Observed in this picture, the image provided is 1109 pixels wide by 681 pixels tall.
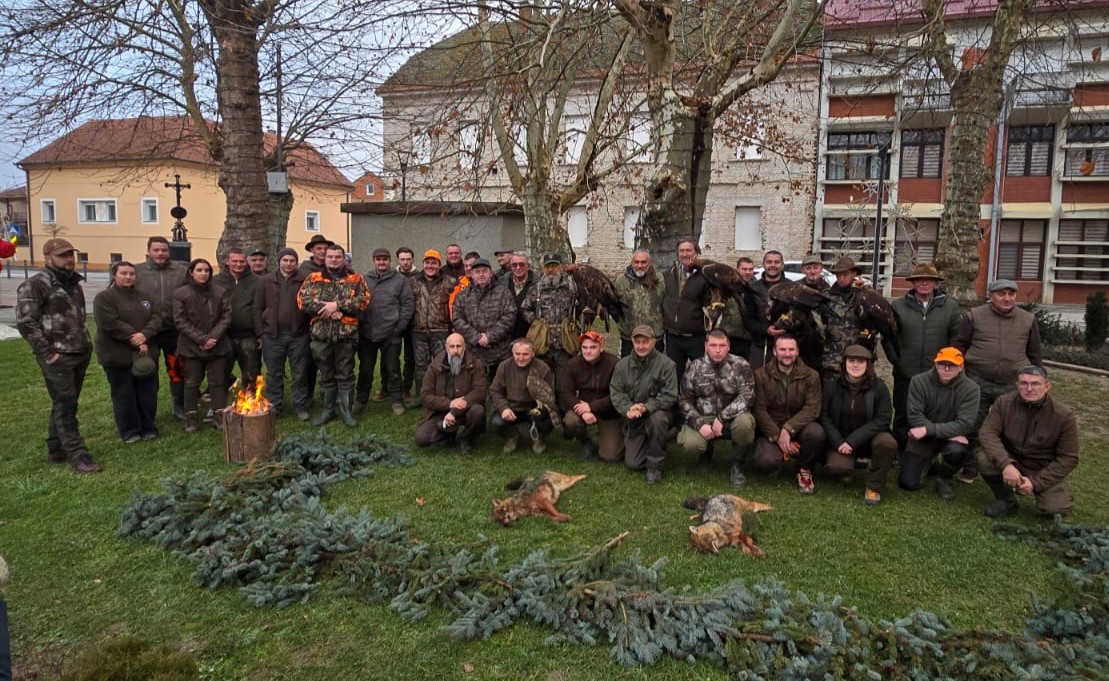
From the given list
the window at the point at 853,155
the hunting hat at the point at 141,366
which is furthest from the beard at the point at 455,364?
the window at the point at 853,155

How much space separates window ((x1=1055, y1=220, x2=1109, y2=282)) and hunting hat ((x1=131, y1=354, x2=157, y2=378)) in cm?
2752

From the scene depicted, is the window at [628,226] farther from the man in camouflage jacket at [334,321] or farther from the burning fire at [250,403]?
the burning fire at [250,403]

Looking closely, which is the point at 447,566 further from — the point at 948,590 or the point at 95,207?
the point at 95,207

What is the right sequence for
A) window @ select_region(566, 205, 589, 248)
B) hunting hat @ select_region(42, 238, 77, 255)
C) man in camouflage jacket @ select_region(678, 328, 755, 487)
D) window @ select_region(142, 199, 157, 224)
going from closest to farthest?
man in camouflage jacket @ select_region(678, 328, 755, 487) → hunting hat @ select_region(42, 238, 77, 255) → window @ select_region(566, 205, 589, 248) → window @ select_region(142, 199, 157, 224)

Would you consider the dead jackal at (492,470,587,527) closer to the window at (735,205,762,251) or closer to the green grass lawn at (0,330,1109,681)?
the green grass lawn at (0,330,1109,681)

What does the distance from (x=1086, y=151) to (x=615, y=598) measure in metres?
27.7

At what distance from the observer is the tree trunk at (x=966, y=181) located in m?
10.8

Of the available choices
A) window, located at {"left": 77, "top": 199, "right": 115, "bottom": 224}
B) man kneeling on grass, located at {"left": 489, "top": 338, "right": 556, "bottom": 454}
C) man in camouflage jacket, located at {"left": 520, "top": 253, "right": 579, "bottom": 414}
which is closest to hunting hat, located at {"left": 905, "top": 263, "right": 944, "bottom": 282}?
man in camouflage jacket, located at {"left": 520, "top": 253, "right": 579, "bottom": 414}

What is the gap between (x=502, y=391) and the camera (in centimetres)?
662

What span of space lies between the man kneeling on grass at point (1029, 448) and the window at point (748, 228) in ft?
71.1

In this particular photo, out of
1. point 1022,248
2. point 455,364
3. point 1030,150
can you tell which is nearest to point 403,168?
point 455,364

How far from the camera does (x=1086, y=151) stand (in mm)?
23500

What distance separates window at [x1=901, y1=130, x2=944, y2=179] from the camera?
24.7 m

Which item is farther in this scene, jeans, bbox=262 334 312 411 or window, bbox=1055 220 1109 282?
window, bbox=1055 220 1109 282
